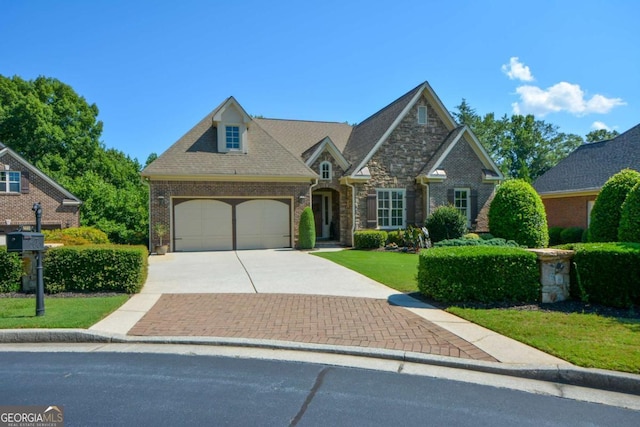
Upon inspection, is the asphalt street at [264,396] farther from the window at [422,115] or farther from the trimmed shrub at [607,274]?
the window at [422,115]

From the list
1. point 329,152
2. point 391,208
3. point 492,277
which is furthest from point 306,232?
point 492,277

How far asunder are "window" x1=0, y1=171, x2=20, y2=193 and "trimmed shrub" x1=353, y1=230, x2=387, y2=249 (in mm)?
19461

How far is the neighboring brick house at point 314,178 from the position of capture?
688 inches

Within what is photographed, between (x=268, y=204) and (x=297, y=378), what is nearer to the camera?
(x=297, y=378)

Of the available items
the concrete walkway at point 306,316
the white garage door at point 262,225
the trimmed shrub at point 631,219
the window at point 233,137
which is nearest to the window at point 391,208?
the white garage door at point 262,225

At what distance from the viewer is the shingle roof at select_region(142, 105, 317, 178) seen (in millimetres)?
17094

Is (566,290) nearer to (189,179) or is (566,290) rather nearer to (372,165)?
(372,165)

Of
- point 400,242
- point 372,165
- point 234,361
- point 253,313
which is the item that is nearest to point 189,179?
point 372,165

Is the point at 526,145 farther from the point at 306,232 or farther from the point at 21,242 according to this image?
the point at 21,242

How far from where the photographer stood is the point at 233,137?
18781mm

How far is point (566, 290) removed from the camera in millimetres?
7664

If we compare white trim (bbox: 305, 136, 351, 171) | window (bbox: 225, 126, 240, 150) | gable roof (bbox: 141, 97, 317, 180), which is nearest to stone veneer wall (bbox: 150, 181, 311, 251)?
gable roof (bbox: 141, 97, 317, 180)

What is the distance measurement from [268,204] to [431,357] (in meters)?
14.3

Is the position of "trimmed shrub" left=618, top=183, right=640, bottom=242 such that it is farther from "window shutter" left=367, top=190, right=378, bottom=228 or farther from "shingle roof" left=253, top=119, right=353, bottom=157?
"shingle roof" left=253, top=119, right=353, bottom=157
